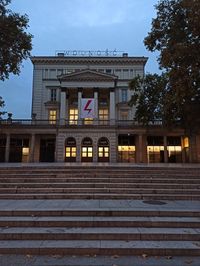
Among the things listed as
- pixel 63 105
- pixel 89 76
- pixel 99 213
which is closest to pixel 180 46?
pixel 99 213

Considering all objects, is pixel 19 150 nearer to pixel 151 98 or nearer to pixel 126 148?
pixel 126 148

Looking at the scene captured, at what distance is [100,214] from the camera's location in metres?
8.23

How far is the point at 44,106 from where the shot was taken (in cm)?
4778

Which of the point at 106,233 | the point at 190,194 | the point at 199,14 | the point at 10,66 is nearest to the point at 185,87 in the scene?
the point at 199,14

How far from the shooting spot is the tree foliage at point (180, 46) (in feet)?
64.5

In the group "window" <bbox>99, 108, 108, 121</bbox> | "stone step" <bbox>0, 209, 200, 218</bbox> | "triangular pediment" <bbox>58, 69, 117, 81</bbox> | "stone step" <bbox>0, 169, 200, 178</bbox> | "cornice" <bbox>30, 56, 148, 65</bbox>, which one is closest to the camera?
"stone step" <bbox>0, 209, 200, 218</bbox>

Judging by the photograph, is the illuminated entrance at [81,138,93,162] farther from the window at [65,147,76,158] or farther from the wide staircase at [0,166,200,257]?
the wide staircase at [0,166,200,257]

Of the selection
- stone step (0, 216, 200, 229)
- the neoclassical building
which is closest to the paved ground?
stone step (0, 216, 200, 229)

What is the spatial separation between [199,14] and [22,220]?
17.0 metres

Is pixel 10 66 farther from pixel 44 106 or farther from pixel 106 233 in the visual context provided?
pixel 44 106

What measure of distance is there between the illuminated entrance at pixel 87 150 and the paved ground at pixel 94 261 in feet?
115

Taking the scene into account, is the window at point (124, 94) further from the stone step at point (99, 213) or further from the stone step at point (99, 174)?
the stone step at point (99, 213)

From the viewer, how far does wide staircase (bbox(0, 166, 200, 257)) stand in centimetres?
622

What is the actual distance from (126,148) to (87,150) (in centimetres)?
619
